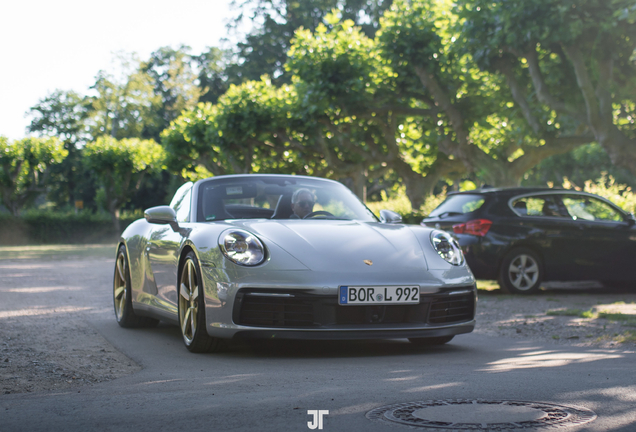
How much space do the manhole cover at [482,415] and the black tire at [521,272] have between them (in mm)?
7822

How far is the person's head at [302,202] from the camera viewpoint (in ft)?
22.8

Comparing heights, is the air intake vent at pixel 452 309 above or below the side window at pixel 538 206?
below

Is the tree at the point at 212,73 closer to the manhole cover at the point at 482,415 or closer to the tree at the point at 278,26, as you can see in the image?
the tree at the point at 278,26

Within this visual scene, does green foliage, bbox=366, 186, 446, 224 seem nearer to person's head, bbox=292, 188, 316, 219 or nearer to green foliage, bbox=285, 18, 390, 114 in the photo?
green foliage, bbox=285, 18, 390, 114

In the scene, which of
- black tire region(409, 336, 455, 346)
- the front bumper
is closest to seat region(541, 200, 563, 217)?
black tire region(409, 336, 455, 346)

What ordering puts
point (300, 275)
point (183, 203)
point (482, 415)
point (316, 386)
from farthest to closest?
point (183, 203), point (300, 275), point (316, 386), point (482, 415)

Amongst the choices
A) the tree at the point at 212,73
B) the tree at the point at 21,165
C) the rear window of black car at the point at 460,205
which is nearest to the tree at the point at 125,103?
the tree at the point at 212,73

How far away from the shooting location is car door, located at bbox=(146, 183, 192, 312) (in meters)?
6.58

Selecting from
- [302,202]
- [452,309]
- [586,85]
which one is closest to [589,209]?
[586,85]

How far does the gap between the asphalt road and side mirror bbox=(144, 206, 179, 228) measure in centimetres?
103

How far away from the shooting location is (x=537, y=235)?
1170 centimetres

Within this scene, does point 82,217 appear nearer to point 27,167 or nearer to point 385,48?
point 27,167

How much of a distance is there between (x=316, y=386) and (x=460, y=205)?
7.84m

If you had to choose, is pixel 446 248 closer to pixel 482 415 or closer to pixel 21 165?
pixel 482 415
